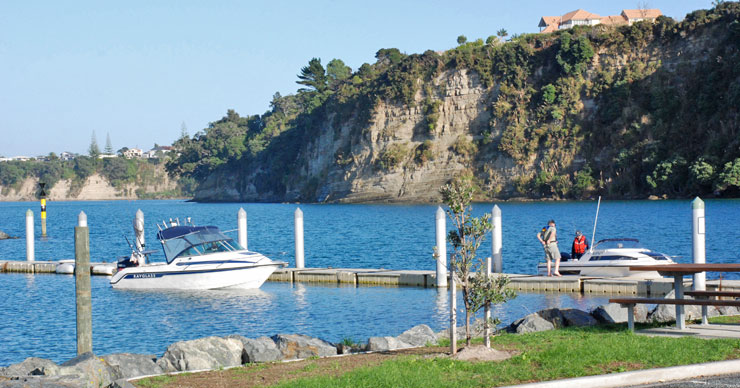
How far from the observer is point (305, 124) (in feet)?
477

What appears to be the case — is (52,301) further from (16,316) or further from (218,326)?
(218,326)

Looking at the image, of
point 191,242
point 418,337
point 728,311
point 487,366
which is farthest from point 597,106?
point 487,366

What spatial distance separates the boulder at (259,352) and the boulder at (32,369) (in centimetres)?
303

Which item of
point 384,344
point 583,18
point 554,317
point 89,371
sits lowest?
point 384,344

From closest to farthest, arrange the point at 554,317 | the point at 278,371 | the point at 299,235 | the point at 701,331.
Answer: the point at 278,371
the point at 701,331
the point at 554,317
the point at 299,235

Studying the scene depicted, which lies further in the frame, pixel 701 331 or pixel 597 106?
pixel 597 106

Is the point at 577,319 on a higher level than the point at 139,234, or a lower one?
lower

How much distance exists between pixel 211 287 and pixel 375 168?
283 feet

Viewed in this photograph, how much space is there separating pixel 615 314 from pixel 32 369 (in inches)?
393

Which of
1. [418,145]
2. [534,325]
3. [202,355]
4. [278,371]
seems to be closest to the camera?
[278,371]

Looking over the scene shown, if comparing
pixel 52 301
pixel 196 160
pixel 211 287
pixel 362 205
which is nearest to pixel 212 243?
pixel 211 287

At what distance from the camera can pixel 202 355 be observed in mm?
12844

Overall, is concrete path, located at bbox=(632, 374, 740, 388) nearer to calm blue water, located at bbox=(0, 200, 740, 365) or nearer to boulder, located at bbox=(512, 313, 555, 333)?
boulder, located at bbox=(512, 313, 555, 333)

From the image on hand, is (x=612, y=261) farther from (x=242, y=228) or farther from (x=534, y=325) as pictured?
(x=242, y=228)
